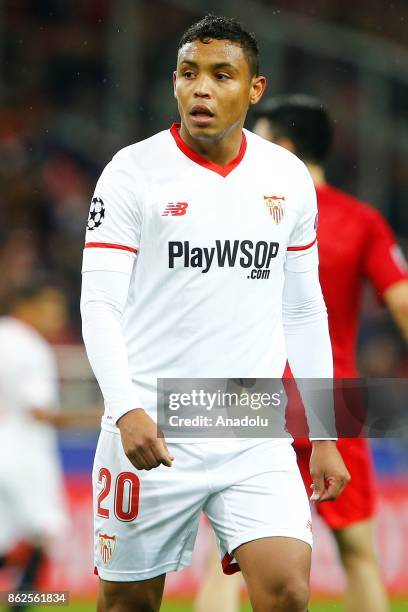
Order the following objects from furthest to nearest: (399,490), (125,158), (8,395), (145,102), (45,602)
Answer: (145,102) < (399,490) < (8,395) < (45,602) < (125,158)

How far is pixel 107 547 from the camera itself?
10.6 ft

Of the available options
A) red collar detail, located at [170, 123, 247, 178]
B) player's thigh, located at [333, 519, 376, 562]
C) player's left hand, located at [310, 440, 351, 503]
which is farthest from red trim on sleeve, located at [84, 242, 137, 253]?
player's thigh, located at [333, 519, 376, 562]

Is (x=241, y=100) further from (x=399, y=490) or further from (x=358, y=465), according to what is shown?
(x=399, y=490)

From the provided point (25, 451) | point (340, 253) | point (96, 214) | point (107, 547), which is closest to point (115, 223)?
point (96, 214)

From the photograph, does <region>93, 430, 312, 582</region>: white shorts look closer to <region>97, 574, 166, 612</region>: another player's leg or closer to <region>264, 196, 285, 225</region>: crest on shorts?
<region>97, 574, 166, 612</region>: another player's leg

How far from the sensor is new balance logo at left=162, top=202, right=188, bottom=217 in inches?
123

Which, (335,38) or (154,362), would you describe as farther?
(335,38)

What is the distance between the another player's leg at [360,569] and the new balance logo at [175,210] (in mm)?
1673

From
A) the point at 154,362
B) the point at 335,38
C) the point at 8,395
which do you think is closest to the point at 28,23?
the point at 335,38

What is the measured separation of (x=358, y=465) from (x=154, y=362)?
1408 millimetres

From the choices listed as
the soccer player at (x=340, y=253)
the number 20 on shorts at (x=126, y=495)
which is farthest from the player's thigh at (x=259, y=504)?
the soccer player at (x=340, y=253)

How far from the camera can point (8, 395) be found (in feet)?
22.1

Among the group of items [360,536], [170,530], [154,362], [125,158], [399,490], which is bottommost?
[399,490]

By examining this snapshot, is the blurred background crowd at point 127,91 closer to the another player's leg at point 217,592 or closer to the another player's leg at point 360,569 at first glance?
the another player's leg at point 360,569
